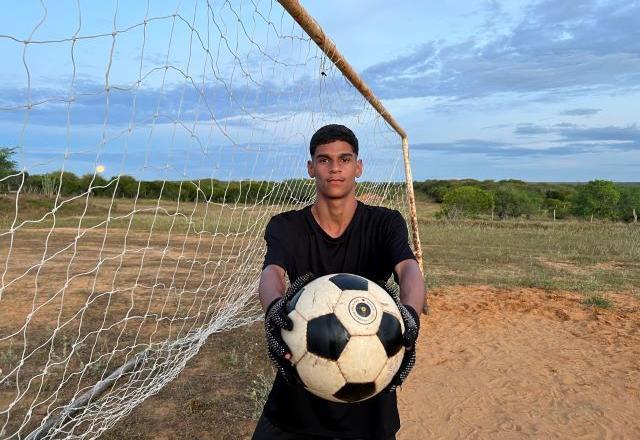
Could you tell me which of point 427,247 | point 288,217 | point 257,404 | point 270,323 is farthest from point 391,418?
point 427,247

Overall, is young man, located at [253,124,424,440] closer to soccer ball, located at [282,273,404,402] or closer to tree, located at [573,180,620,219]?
soccer ball, located at [282,273,404,402]

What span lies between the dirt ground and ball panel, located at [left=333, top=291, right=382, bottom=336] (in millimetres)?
2119

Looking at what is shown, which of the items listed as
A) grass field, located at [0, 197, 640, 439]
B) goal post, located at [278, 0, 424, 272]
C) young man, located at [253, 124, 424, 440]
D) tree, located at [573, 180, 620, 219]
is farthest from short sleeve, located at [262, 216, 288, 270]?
tree, located at [573, 180, 620, 219]

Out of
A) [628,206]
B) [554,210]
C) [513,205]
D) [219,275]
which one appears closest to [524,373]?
[219,275]

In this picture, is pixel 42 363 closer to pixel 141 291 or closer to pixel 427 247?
pixel 141 291

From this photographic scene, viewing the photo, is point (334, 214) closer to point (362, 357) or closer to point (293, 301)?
point (293, 301)

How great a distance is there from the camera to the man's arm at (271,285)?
6.38 ft

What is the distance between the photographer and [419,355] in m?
5.06

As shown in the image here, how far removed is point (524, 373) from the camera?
4672 mm

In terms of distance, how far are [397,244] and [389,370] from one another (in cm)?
62

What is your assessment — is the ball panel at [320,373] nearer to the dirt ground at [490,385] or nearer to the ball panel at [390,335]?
the ball panel at [390,335]

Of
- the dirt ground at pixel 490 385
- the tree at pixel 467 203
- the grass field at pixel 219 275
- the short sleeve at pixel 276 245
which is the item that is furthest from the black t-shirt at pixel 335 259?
the tree at pixel 467 203

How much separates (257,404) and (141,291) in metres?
4.35

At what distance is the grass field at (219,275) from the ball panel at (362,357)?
1244 millimetres
